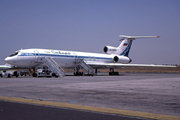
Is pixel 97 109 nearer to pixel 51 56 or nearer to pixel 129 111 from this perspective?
pixel 129 111

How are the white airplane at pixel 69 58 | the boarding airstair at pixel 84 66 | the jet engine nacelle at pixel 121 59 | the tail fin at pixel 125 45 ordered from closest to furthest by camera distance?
the white airplane at pixel 69 58 → the boarding airstair at pixel 84 66 → the jet engine nacelle at pixel 121 59 → the tail fin at pixel 125 45

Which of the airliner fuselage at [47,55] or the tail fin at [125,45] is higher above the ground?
the tail fin at [125,45]

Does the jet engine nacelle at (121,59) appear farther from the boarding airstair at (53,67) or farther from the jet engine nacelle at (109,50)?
the boarding airstair at (53,67)

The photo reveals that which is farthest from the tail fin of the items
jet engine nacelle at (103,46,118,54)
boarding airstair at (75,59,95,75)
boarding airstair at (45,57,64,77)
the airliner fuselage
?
boarding airstair at (45,57,64,77)

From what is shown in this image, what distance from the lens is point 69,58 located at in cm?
4044

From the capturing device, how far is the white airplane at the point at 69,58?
3391cm

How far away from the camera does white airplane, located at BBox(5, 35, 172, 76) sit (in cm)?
3391

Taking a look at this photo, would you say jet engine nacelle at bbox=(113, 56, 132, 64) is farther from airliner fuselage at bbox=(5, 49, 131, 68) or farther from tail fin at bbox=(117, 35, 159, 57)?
airliner fuselage at bbox=(5, 49, 131, 68)

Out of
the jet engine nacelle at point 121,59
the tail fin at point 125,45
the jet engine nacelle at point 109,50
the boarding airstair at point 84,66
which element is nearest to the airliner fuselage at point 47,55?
the boarding airstair at point 84,66

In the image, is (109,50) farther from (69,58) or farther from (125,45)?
(69,58)

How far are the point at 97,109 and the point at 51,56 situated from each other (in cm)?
2950

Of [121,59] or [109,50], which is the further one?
[109,50]

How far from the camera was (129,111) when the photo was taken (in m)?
8.14

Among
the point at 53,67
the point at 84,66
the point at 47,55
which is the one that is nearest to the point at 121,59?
the point at 84,66
